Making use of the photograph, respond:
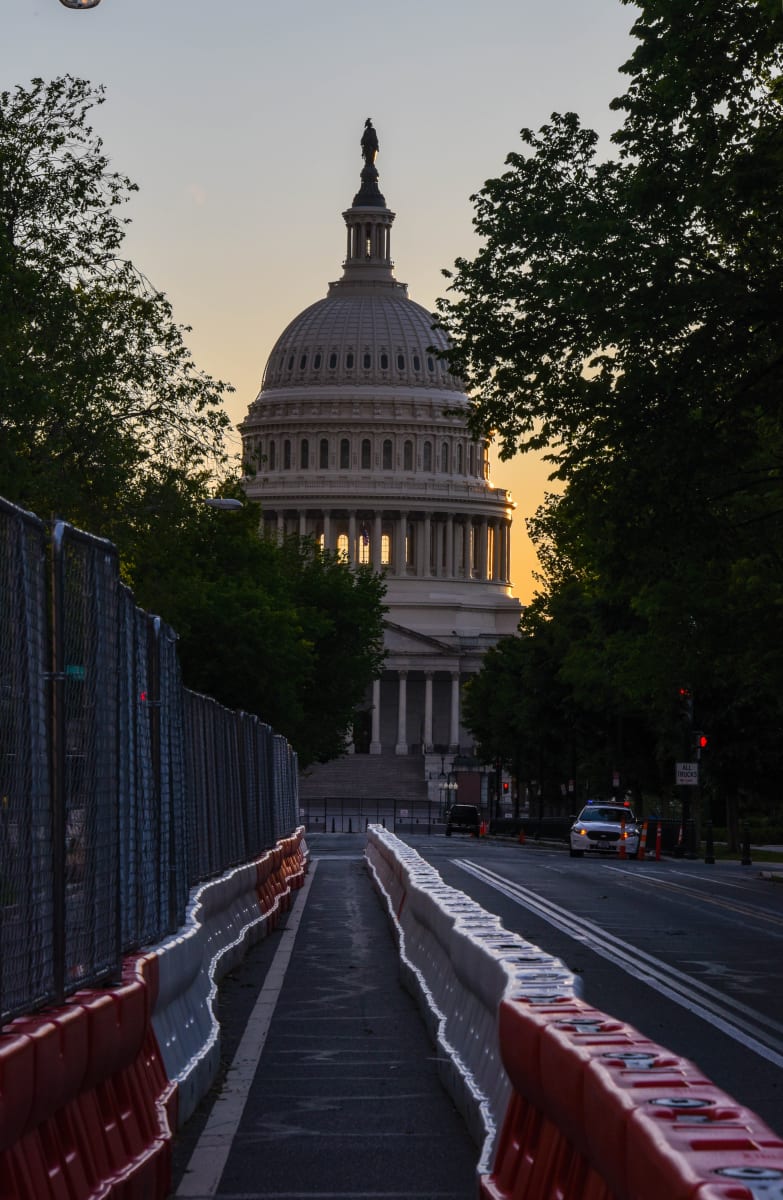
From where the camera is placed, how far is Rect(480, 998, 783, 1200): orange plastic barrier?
4.64 metres

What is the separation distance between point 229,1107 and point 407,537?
18286 cm

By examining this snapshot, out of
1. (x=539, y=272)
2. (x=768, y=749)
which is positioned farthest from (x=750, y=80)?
(x=768, y=749)

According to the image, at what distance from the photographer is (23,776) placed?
25.6 feet

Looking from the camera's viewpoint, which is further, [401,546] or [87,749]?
[401,546]

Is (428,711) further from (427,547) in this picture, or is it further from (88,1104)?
(88,1104)

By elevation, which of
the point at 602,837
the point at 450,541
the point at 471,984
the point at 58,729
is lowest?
the point at 602,837

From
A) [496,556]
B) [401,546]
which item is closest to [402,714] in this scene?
[401,546]

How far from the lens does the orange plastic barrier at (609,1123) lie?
464cm

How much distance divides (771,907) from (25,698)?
2484 centimetres

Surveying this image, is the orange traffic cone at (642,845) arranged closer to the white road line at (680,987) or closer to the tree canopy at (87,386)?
the tree canopy at (87,386)

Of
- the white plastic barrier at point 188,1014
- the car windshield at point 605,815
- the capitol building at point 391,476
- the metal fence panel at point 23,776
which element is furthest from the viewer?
the capitol building at point 391,476

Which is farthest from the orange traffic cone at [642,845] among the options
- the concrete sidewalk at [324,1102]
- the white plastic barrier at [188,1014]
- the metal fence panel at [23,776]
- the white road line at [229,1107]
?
the metal fence panel at [23,776]

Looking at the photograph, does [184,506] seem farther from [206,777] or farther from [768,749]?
[768,749]

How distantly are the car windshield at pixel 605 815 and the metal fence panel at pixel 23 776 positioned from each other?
5469 centimetres
